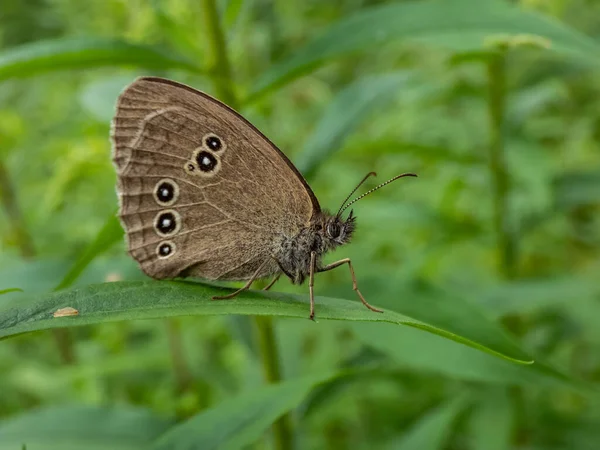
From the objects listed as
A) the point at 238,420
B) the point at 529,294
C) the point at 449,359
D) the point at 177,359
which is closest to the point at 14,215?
the point at 177,359

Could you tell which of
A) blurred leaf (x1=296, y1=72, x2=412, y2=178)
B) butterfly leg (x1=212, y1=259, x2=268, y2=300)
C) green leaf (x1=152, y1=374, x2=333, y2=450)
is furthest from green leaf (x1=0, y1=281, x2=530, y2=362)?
blurred leaf (x1=296, y1=72, x2=412, y2=178)

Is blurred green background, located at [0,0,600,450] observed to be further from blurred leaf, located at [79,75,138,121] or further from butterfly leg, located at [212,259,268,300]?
butterfly leg, located at [212,259,268,300]

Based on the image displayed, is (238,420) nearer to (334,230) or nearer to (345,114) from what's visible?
(334,230)

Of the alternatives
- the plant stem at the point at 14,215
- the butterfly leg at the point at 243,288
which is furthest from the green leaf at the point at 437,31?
the plant stem at the point at 14,215

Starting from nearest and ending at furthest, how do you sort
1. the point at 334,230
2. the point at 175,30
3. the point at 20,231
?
1. the point at 334,230
2. the point at 175,30
3. the point at 20,231

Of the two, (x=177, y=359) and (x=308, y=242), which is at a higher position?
(x=308, y=242)

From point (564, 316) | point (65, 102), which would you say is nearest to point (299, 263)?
point (564, 316)
